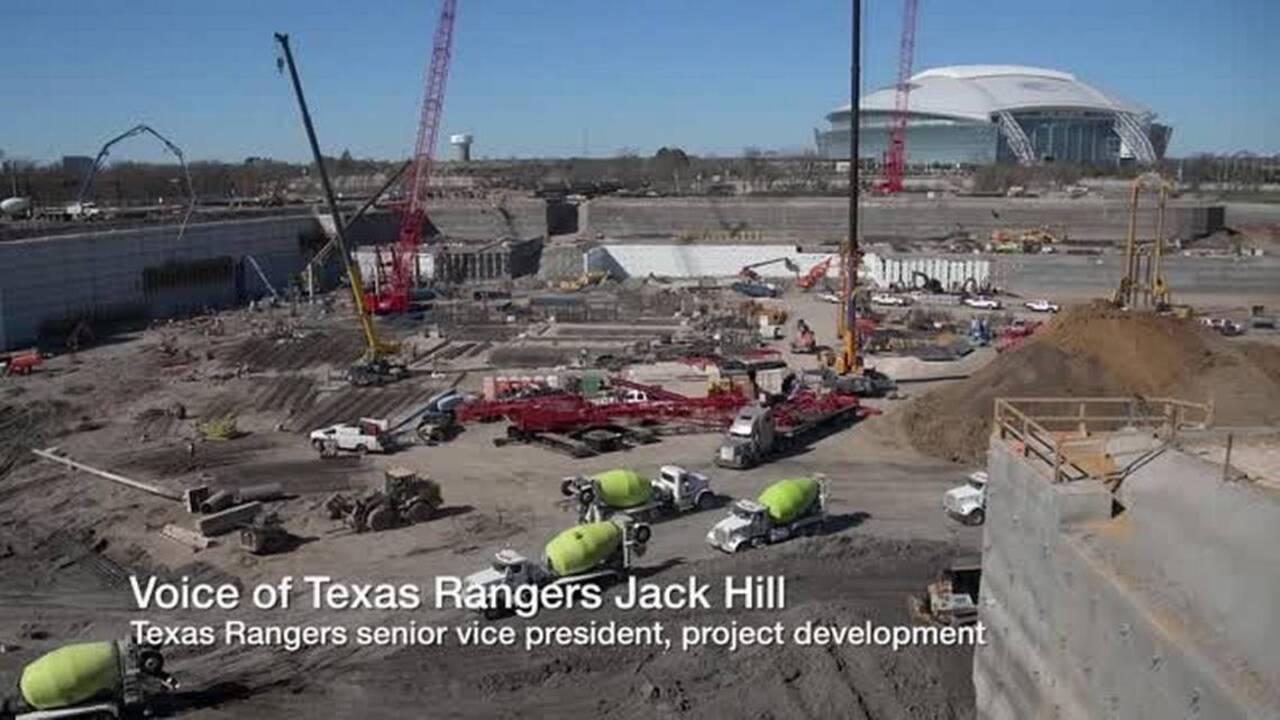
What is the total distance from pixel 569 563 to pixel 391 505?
4.72m

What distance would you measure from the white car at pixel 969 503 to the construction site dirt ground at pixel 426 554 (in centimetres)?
25

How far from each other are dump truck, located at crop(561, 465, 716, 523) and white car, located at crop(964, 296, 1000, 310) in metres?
27.7

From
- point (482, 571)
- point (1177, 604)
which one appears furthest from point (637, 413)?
point (1177, 604)

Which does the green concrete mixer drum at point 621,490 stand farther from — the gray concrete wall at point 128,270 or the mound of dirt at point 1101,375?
the gray concrete wall at point 128,270

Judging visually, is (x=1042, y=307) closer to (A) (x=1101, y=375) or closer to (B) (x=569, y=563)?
(A) (x=1101, y=375)

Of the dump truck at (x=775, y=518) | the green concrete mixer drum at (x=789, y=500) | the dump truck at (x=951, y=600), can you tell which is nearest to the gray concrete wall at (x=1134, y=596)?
the dump truck at (x=951, y=600)

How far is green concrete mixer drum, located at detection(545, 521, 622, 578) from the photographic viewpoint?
14.7 m

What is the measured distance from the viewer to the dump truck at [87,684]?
1121 cm

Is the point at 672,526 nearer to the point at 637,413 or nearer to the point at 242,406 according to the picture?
the point at 637,413

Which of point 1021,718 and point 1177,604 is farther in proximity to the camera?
point 1021,718

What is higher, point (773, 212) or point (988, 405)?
point (773, 212)

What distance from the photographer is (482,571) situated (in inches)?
607

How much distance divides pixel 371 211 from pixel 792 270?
24.7m

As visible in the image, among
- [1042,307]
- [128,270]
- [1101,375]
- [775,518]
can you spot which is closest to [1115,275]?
[1042,307]
